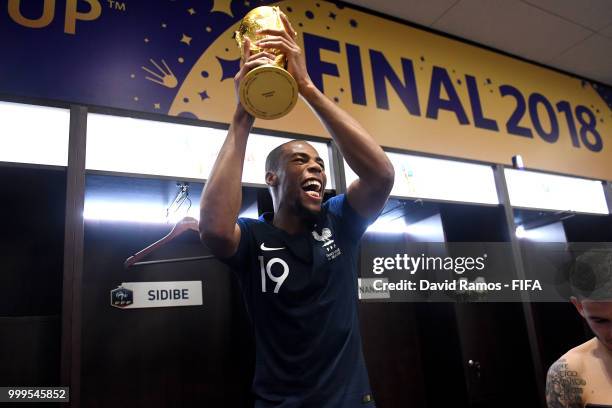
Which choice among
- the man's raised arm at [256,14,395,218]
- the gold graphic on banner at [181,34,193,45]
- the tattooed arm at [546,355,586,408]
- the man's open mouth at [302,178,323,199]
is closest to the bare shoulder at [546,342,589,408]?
the tattooed arm at [546,355,586,408]

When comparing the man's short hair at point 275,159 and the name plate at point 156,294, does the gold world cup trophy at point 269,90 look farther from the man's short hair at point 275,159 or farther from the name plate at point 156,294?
the name plate at point 156,294

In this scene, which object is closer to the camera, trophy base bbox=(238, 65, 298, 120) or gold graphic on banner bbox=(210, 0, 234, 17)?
trophy base bbox=(238, 65, 298, 120)

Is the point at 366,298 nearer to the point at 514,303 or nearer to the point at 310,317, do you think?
the point at 514,303

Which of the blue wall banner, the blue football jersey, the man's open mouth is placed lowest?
the blue football jersey

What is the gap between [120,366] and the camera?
1991 mm

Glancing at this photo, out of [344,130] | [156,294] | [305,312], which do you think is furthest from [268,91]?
[156,294]

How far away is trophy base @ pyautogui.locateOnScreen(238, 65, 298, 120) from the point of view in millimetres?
1062

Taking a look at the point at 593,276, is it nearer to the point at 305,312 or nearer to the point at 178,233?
the point at 305,312

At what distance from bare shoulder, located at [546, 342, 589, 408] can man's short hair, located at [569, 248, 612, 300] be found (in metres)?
0.19

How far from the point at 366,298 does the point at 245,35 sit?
1894mm

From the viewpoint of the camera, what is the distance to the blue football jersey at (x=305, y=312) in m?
1.08

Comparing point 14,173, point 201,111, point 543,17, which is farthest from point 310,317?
point 543,17

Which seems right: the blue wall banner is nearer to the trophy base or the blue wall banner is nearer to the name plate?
the name plate

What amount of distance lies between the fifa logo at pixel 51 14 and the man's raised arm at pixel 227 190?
1.53 meters
